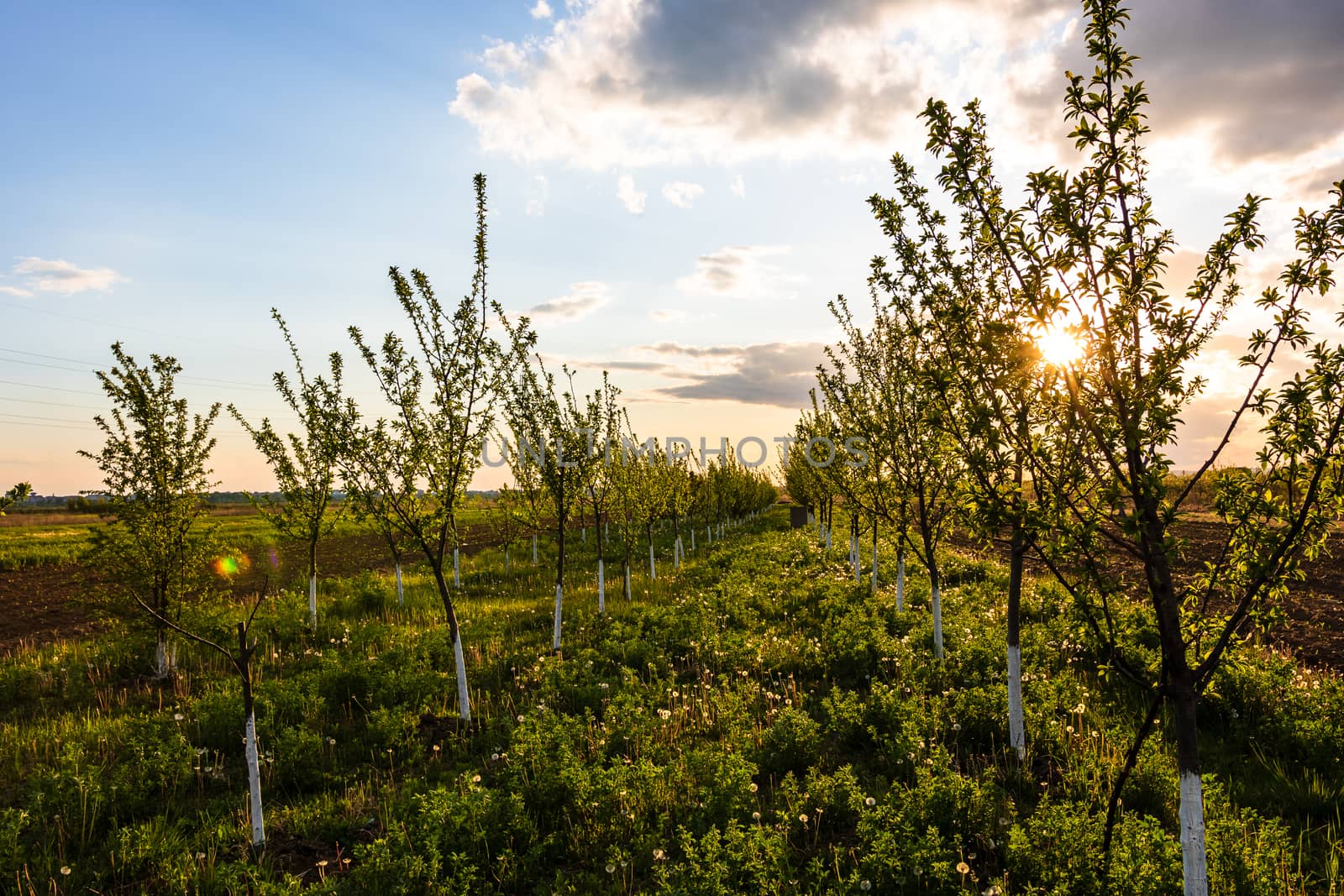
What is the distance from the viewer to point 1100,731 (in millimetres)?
7840

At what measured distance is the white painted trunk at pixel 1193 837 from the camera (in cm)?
429

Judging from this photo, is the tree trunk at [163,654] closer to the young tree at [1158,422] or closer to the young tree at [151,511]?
the young tree at [151,511]

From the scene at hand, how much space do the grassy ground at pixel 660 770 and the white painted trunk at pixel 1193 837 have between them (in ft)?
1.39

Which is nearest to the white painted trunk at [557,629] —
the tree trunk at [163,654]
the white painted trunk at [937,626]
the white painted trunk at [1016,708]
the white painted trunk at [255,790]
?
the white painted trunk at [255,790]

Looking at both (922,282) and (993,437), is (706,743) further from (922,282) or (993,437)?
(922,282)

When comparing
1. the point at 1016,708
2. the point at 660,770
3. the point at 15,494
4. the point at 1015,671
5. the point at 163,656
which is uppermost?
the point at 15,494

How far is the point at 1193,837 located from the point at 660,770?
470 cm

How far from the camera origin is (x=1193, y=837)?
4.30m

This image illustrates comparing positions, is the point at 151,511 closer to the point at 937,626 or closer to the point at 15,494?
the point at 15,494

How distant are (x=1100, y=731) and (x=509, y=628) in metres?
11.9

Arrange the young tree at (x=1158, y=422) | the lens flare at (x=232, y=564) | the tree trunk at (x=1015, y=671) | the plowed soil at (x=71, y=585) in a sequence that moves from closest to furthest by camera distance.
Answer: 1. the young tree at (x=1158, y=422)
2. the tree trunk at (x=1015, y=671)
3. the plowed soil at (x=71, y=585)
4. the lens flare at (x=232, y=564)

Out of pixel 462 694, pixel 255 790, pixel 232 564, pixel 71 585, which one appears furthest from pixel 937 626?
pixel 232 564

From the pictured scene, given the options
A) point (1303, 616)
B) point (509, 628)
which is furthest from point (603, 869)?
point (1303, 616)

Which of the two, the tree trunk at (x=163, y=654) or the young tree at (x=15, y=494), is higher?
the young tree at (x=15, y=494)
